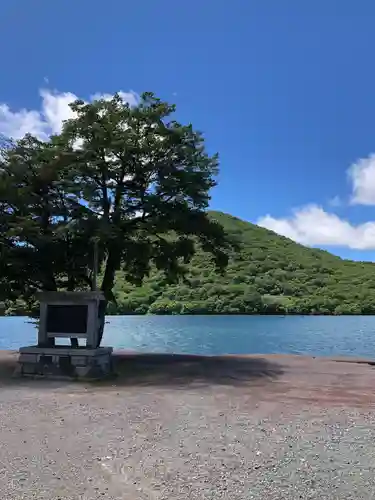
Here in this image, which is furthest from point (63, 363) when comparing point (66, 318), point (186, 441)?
point (186, 441)

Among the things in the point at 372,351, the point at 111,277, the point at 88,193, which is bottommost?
the point at 372,351

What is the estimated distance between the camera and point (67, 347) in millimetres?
13758

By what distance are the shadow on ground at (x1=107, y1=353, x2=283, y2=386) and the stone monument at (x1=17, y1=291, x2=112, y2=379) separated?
2.50ft

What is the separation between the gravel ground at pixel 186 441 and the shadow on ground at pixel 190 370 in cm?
55

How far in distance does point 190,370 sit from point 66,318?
3.75 m

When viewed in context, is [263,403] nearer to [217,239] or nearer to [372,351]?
[217,239]

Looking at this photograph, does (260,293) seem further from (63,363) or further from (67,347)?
(63,363)

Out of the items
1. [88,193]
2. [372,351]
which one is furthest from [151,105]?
[372,351]

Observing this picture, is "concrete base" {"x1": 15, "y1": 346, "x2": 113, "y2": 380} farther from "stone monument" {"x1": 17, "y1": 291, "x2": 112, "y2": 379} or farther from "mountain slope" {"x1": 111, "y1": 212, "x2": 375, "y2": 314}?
"mountain slope" {"x1": 111, "y1": 212, "x2": 375, "y2": 314}

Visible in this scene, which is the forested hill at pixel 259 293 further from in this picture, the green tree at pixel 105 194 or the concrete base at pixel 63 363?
the concrete base at pixel 63 363

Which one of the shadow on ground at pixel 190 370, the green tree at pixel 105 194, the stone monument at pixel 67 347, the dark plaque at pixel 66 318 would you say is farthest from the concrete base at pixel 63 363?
the green tree at pixel 105 194

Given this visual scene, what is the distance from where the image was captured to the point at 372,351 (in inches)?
1200

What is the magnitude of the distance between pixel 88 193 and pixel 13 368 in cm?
543

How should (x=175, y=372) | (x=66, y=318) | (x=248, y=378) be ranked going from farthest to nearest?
(x=175, y=372), (x=66, y=318), (x=248, y=378)
